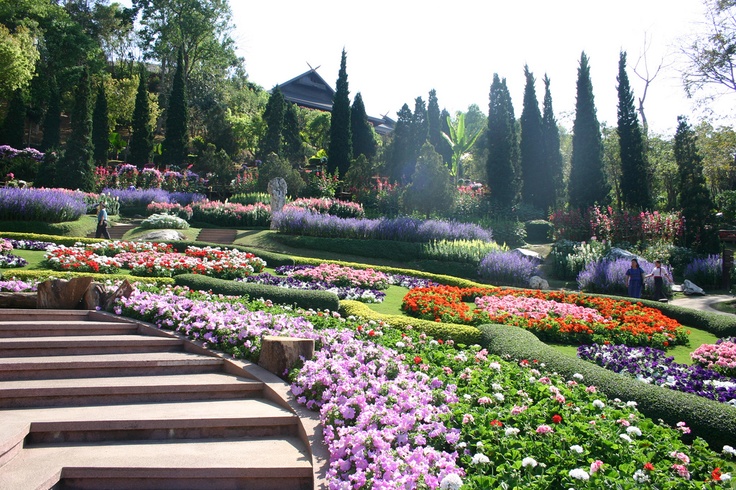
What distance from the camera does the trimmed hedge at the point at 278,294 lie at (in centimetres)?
828

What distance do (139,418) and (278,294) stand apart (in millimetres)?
4244

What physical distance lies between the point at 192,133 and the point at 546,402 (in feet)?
138

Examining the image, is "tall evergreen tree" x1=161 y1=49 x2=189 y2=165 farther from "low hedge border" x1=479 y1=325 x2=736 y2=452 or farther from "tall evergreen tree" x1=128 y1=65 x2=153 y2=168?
"low hedge border" x1=479 y1=325 x2=736 y2=452

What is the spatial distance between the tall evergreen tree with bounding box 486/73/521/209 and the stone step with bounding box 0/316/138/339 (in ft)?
67.9

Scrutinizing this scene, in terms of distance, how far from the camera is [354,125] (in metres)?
34.1

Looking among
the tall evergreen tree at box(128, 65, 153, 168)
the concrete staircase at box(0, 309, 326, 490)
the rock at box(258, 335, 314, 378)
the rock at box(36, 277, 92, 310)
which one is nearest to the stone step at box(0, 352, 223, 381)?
the concrete staircase at box(0, 309, 326, 490)

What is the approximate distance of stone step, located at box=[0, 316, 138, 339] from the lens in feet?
19.6

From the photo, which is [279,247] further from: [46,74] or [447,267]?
[46,74]

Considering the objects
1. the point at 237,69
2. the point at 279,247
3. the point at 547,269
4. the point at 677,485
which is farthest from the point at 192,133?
the point at 677,485

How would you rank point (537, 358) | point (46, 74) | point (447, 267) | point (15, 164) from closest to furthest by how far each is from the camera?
point (537, 358)
point (447, 267)
point (15, 164)
point (46, 74)

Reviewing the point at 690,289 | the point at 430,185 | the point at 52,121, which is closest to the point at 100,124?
the point at 52,121

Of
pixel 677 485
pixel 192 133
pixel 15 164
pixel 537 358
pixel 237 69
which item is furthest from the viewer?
pixel 237 69

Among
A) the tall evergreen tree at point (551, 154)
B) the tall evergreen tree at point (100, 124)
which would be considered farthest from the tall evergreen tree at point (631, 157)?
the tall evergreen tree at point (100, 124)

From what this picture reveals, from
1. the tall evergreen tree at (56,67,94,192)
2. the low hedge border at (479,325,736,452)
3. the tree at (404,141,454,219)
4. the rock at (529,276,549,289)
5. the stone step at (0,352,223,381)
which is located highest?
the tall evergreen tree at (56,67,94,192)
